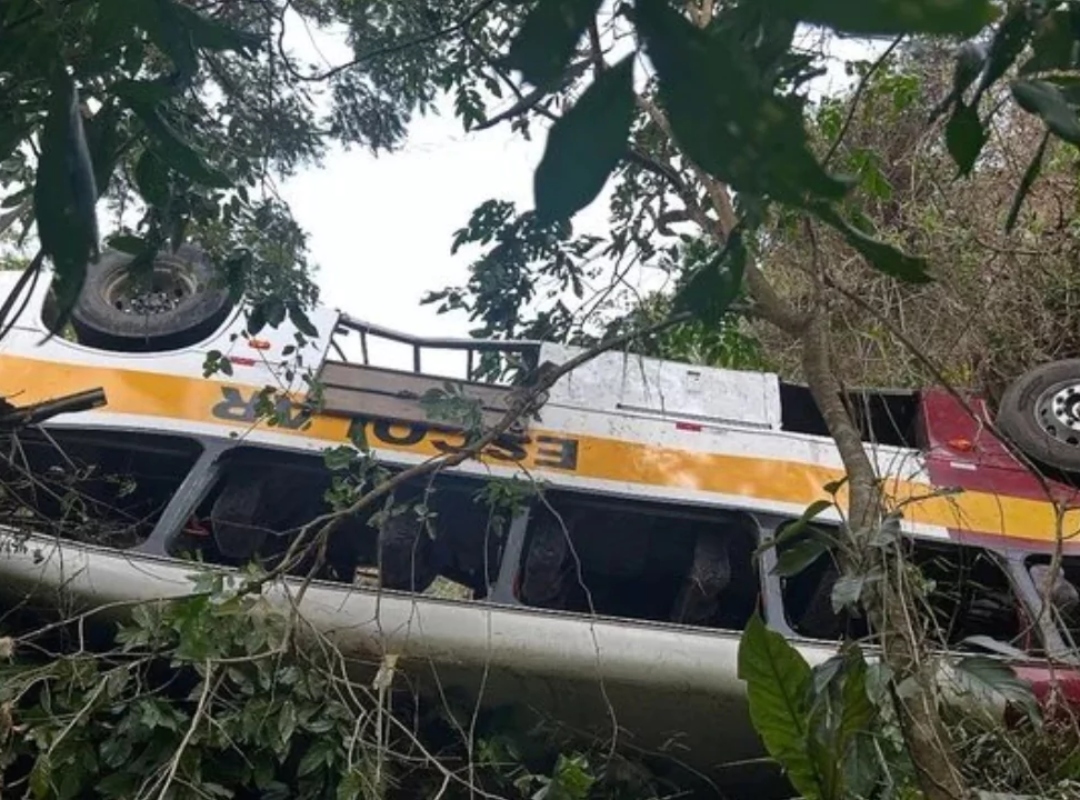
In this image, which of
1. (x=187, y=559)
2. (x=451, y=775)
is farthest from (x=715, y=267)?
(x=187, y=559)

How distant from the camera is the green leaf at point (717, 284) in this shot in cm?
127

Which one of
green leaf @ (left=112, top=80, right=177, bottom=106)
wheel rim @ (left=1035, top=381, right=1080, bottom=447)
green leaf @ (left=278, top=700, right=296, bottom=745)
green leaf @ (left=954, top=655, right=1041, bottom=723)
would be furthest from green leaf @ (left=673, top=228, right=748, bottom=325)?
wheel rim @ (left=1035, top=381, right=1080, bottom=447)

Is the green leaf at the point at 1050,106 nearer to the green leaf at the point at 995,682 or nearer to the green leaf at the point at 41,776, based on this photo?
the green leaf at the point at 995,682

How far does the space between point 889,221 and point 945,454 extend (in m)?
3.55

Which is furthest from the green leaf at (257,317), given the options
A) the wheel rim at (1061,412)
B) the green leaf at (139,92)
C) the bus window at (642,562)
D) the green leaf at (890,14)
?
the wheel rim at (1061,412)

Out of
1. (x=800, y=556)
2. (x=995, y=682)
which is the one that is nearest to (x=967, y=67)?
(x=800, y=556)

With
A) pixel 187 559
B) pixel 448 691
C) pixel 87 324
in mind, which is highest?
pixel 87 324

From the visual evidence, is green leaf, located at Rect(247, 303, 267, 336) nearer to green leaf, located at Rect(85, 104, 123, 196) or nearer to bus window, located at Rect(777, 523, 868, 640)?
green leaf, located at Rect(85, 104, 123, 196)

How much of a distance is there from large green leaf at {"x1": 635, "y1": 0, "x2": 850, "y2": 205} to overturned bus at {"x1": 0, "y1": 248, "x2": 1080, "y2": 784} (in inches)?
125

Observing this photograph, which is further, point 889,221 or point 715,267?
point 889,221

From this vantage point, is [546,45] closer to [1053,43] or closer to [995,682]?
[1053,43]

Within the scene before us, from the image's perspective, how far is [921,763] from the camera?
222cm

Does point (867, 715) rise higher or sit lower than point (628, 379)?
higher

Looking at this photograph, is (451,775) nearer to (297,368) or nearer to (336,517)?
(336,517)
